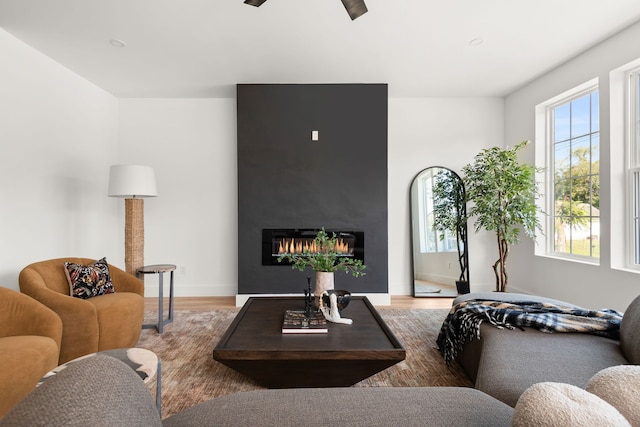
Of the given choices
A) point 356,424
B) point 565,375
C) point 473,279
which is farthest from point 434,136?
point 356,424

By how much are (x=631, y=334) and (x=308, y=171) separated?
11.0 feet

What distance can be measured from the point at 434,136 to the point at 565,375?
3857mm

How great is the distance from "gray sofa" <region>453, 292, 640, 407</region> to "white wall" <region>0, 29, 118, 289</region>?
12.6ft

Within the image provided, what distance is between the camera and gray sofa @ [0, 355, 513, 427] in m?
0.60

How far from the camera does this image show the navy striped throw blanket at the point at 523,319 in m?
1.85

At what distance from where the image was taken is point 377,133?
435 centimetres

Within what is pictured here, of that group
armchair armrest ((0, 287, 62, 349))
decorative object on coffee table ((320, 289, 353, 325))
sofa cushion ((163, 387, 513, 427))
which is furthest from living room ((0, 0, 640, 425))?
armchair armrest ((0, 287, 62, 349))

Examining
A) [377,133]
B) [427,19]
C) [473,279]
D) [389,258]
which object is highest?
[427,19]

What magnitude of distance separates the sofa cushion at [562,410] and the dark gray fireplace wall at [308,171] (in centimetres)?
359

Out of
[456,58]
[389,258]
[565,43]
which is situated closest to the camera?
[565,43]

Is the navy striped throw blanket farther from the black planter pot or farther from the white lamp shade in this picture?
the white lamp shade

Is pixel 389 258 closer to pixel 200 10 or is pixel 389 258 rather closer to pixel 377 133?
pixel 377 133

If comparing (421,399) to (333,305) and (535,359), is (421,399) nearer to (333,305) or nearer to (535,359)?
(535,359)

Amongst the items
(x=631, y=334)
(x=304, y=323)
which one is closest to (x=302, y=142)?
(x=304, y=323)
